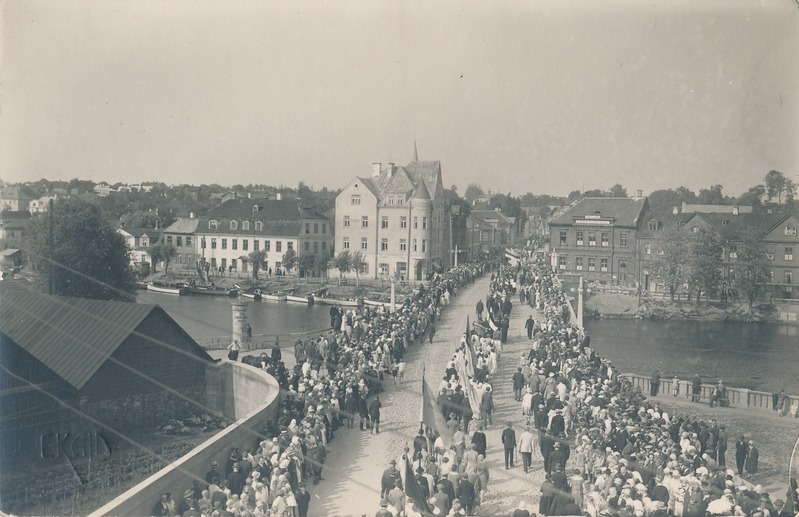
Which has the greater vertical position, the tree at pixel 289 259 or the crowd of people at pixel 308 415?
the tree at pixel 289 259

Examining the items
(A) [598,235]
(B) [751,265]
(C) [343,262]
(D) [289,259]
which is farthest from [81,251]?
(B) [751,265]

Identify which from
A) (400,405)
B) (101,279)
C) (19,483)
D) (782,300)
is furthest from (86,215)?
(782,300)

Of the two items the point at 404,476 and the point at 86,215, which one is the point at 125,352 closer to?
the point at 86,215

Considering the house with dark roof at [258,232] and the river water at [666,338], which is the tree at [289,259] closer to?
the house with dark roof at [258,232]

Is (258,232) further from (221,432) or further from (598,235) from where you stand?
(598,235)

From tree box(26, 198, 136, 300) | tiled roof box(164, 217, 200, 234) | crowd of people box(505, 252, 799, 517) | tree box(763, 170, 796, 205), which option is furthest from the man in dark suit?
tiled roof box(164, 217, 200, 234)

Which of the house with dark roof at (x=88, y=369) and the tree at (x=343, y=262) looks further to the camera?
the tree at (x=343, y=262)

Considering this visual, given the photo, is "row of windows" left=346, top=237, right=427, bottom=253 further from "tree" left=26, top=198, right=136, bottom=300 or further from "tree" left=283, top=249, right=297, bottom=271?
"tree" left=26, top=198, right=136, bottom=300

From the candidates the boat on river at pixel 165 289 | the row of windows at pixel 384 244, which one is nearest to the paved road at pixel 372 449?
the row of windows at pixel 384 244
